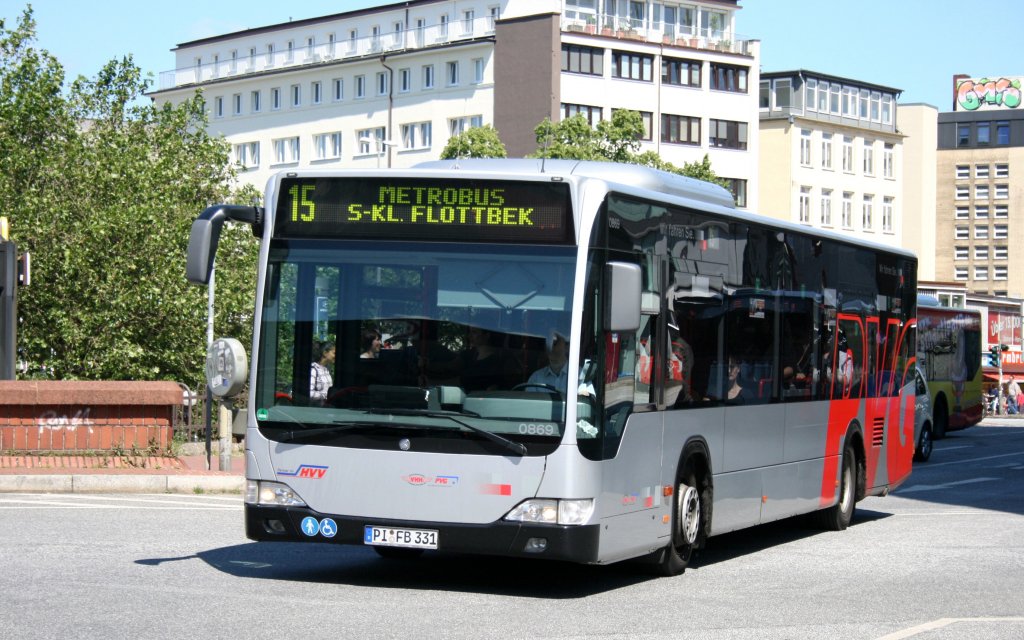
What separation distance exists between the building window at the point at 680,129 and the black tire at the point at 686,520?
7626 centimetres

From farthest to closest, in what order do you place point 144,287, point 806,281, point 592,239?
1. point 144,287
2. point 806,281
3. point 592,239

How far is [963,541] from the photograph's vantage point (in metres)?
15.6

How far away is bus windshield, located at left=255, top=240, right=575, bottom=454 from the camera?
10531 mm

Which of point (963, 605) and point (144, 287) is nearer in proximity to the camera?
point (963, 605)

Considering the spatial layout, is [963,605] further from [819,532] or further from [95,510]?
[95,510]

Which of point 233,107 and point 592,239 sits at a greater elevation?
point 233,107

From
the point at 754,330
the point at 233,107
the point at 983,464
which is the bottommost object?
the point at 983,464

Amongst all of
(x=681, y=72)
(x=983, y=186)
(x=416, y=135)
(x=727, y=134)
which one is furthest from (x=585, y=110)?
(x=983, y=186)

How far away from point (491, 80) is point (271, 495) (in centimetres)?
7644

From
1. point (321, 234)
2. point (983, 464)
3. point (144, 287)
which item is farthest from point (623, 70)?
point (321, 234)

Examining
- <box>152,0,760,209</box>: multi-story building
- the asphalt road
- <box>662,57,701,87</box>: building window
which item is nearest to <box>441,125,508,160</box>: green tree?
<box>152,0,760,209</box>: multi-story building

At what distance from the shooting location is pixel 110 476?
19.8m

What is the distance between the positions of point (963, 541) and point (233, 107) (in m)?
88.7

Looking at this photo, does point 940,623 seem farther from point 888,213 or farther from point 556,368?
point 888,213
